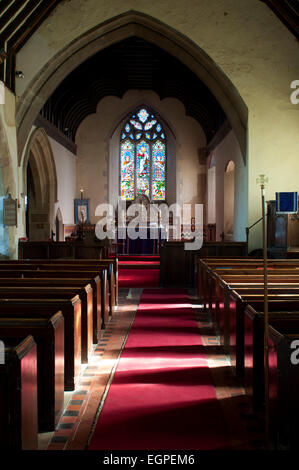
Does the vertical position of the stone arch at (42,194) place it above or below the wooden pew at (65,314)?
above

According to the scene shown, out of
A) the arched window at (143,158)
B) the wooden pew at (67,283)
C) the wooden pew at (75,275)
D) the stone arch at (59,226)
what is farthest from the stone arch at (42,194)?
the wooden pew at (67,283)

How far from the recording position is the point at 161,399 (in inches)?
119

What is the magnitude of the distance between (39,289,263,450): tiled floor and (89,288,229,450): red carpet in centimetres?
6

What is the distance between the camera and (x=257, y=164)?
9688 mm

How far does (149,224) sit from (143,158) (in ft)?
10.2

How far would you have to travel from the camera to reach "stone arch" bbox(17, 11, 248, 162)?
9508 mm

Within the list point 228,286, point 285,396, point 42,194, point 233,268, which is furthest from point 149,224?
point 285,396

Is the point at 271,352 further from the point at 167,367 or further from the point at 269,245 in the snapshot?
the point at 269,245

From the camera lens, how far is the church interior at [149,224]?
8.43 feet

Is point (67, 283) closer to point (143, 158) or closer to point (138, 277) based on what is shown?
point (138, 277)

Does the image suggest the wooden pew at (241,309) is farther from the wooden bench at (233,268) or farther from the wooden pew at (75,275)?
the wooden pew at (75,275)

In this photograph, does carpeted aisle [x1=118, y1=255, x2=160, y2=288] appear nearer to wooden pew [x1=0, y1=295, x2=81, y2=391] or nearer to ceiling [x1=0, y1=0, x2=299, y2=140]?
ceiling [x1=0, y1=0, x2=299, y2=140]

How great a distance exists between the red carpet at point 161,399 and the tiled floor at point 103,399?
2.2 inches

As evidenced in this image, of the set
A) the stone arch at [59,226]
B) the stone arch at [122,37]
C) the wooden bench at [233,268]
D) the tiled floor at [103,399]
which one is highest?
the stone arch at [122,37]
